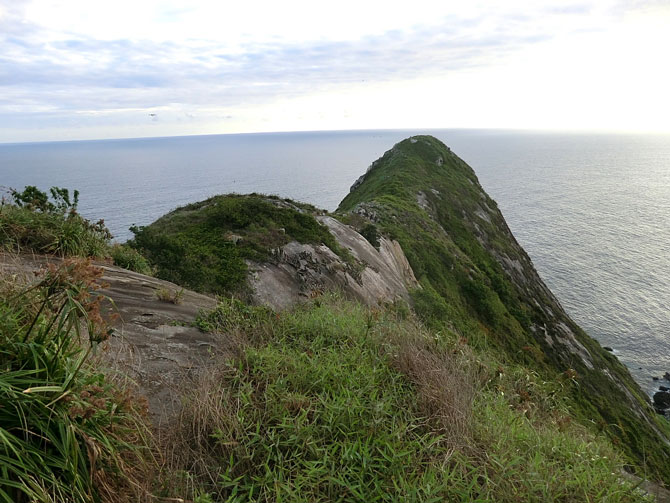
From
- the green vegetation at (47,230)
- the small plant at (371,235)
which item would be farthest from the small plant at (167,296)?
the small plant at (371,235)

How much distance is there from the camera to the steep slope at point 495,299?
26688mm

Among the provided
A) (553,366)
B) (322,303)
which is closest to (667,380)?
(553,366)

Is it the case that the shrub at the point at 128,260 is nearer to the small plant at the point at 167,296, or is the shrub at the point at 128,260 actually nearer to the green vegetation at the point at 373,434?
the small plant at the point at 167,296

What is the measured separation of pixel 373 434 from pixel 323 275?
41.5 ft

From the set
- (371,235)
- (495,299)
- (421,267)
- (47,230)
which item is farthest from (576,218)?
(47,230)

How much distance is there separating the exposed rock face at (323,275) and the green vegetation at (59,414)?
8.53 metres

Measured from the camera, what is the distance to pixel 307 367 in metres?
5.98

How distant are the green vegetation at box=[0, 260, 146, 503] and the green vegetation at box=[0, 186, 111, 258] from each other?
500 centimetres

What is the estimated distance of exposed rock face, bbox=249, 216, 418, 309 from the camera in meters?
15.4

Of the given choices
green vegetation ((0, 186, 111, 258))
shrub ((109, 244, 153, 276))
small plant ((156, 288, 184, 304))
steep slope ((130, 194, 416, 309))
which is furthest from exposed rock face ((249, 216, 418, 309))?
green vegetation ((0, 186, 111, 258))

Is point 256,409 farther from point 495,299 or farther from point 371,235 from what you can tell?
point 495,299

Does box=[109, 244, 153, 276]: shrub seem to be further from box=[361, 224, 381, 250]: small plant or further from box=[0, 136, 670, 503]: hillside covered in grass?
box=[361, 224, 381, 250]: small plant

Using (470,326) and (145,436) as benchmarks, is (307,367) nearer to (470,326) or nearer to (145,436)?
(145,436)

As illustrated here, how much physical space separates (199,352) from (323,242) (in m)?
13.5
